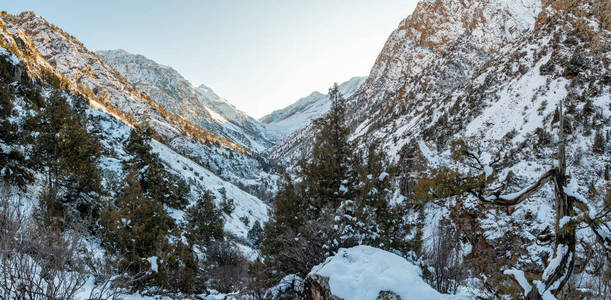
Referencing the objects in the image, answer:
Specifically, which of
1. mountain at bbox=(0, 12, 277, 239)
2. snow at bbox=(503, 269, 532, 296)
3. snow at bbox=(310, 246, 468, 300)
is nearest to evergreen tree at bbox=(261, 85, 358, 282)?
snow at bbox=(310, 246, 468, 300)

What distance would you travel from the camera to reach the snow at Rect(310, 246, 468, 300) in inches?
170

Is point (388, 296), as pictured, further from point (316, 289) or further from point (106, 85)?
point (106, 85)

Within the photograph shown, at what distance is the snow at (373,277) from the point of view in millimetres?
4320

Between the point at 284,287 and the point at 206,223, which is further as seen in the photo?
the point at 206,223

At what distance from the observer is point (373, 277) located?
4625 millimetres

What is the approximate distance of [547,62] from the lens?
18859 mm

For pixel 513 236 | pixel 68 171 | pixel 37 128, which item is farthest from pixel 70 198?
pixel 513 236

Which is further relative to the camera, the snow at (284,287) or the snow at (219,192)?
the snow at (219,192)

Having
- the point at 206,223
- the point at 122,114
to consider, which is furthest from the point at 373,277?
the point at 122,114

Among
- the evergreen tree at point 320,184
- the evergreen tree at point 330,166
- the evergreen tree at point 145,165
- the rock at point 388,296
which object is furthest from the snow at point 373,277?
the evergreen tree at point 145,165

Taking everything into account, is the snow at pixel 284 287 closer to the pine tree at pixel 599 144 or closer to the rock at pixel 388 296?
Result: the rock at pixel 388 296

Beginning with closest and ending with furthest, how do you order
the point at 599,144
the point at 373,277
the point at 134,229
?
the point at 373,277, the point at 134,229, the point at 599,144

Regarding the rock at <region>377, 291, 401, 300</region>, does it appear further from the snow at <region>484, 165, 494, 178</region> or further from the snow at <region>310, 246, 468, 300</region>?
the snow at <region>484, 165, 494, 178</region>

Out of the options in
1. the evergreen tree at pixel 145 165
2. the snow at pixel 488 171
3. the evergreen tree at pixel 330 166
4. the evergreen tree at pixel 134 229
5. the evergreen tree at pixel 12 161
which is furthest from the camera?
the evergreen tree at pixel 145 165
